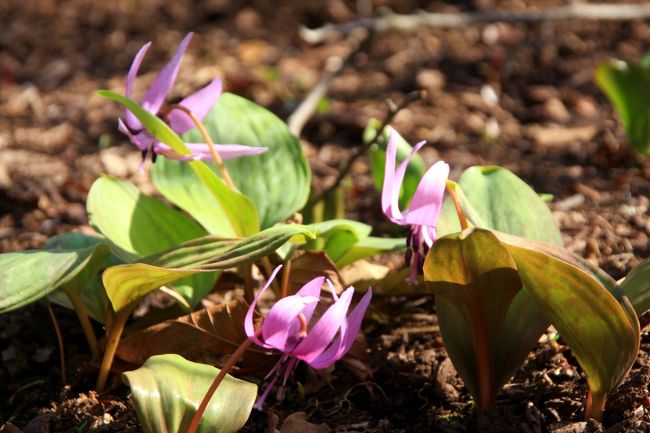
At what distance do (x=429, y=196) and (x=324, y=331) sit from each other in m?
0.32

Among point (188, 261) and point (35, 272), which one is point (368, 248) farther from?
point (35, 272)

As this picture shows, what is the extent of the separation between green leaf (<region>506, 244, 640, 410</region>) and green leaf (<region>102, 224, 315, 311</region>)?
444mm

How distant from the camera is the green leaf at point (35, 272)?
5.98ft

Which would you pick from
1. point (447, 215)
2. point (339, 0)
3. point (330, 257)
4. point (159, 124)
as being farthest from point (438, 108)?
point (159, 124)

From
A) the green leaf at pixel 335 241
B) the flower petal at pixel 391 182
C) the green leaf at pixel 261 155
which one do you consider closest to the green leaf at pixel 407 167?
the green leaf at pixel 261 155

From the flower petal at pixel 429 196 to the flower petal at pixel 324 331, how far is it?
0.71ft

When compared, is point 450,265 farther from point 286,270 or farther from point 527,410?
point 286,270

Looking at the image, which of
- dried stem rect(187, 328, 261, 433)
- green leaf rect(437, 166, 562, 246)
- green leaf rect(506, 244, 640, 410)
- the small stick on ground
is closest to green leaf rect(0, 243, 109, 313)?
dried stem rect(187, 328, 261, 433)

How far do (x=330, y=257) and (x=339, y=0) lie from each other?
278cm

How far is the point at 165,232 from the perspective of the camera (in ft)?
7.82

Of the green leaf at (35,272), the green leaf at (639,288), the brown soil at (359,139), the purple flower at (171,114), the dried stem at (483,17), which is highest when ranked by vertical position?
the purple flower at (171,114)

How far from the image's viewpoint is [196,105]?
6.72ft

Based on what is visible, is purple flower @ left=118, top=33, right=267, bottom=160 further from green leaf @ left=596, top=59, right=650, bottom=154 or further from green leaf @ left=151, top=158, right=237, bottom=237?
green leaf @ left=596, top=59, right=650, bottom=154

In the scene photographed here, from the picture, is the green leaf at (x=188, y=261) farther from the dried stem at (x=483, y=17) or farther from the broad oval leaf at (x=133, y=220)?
the dried stem at (x=483, y=17)
